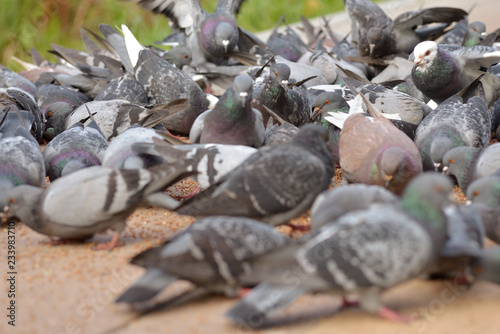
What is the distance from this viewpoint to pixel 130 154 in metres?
5.30

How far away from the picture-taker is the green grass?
12461 mm

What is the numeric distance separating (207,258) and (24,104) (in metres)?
4.21

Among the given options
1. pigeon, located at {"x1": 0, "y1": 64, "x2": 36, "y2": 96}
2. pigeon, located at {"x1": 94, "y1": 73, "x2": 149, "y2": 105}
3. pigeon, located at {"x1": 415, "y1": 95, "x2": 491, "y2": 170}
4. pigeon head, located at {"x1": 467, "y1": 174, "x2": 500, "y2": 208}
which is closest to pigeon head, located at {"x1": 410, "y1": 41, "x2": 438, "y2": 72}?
pigeon, located at {"x1": 415, "y1": 95, "x2": 491, "y2": 170}

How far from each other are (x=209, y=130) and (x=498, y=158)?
2364mm

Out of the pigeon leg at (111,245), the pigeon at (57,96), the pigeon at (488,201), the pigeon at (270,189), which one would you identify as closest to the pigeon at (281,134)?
the pigeon at (270,189)

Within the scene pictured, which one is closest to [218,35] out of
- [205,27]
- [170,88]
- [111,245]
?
[205,27]

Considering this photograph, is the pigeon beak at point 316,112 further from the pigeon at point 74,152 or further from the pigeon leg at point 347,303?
the pigeon leg at point 347,303

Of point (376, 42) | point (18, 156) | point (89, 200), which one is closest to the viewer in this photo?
point (89, 200)

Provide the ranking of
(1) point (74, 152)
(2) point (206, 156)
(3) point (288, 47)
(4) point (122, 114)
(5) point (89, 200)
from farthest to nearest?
(3) point (288, 47) → (4) point (122, 114) → (1) point (74, 152) → (2) point (206, 156) → (5) point (89, 200)

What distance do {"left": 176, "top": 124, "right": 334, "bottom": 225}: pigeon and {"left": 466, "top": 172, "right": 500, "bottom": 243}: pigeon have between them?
3.38 ft

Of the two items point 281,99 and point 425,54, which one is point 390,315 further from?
point 425,54

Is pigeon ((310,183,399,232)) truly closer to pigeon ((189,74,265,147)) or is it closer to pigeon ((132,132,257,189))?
pigeon ((132,132,257,189))

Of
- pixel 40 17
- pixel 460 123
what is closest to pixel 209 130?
pixel 460 123

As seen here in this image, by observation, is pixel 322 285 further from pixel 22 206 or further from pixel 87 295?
pixel 22 206
